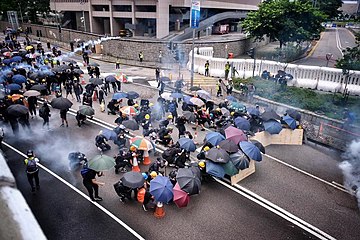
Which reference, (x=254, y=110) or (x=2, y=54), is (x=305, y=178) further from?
(x=2, y=54)

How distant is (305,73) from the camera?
875 inches

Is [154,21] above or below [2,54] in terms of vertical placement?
above

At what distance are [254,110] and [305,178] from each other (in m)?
4.44

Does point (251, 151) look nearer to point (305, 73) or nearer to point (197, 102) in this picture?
point (197, 102)

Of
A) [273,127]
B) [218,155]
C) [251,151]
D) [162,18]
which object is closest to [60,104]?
[218,155]

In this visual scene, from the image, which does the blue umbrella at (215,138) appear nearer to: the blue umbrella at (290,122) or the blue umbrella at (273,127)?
the blue umbrella at (273,127)

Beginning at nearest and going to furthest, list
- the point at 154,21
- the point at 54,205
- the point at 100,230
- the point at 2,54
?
the point at 100,230 → the point at 54,205 → the point at 2,54 → the point at 154,21

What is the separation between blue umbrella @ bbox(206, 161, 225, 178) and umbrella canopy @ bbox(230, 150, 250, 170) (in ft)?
1.97

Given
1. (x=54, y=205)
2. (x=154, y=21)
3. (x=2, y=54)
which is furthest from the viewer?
(x=154, y=21)

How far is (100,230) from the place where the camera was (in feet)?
28.0

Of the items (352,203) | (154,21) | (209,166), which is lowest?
(352,203)

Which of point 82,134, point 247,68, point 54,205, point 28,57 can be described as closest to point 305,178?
point 54,205

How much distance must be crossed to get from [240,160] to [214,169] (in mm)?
1108

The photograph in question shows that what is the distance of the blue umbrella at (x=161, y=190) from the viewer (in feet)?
28.6
